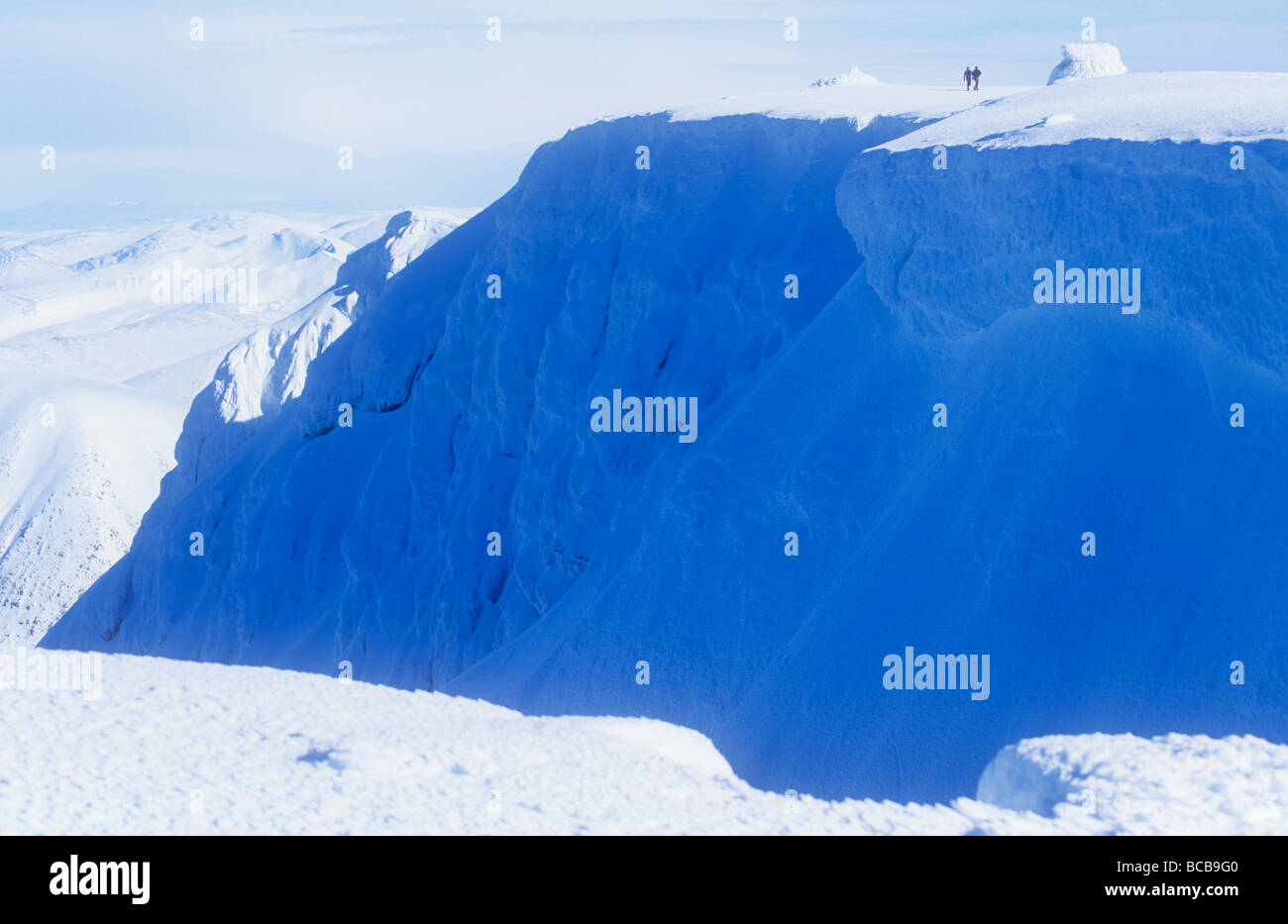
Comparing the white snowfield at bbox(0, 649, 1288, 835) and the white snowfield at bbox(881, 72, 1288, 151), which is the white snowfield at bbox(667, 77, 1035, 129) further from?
the white snowfield at bbox(0, 649, 1288, 835)

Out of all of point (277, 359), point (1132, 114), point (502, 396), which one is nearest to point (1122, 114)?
point (1132, 114)

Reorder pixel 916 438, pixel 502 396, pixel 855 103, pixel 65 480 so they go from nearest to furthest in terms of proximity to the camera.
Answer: pixel 916 438
pixel 855 103
pixel 502 396
pixel 65 480

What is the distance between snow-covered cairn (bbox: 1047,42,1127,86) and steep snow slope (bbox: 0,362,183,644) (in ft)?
165

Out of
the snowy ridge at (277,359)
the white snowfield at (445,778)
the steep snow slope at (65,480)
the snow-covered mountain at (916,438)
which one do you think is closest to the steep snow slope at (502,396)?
the snow-covered mountain at (916,438)

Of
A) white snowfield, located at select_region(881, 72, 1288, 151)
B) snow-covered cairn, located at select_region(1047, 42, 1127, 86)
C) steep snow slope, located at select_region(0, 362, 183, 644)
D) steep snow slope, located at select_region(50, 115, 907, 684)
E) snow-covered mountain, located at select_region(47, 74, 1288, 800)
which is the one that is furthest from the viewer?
steep snow slope, located at select_region(0, 362, 183, 644)

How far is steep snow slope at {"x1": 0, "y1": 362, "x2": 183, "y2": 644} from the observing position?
62406 mm

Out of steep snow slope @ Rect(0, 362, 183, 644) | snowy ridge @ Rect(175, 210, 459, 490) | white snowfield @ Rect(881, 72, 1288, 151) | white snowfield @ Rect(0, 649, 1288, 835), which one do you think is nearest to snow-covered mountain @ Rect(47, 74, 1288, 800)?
white snowfield @ Rect(881, 72, 1288, 151)

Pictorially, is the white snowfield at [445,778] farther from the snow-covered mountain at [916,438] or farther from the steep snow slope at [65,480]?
the steep snow slope at [65,480]

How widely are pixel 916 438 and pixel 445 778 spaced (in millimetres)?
7799

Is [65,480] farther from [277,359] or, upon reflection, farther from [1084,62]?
[1084,62]

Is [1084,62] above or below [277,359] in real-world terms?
above

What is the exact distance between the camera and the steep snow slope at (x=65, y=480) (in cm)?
6241

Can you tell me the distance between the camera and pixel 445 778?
7281 mm

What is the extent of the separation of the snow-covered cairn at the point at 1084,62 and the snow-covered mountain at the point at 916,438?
3.19 meters
